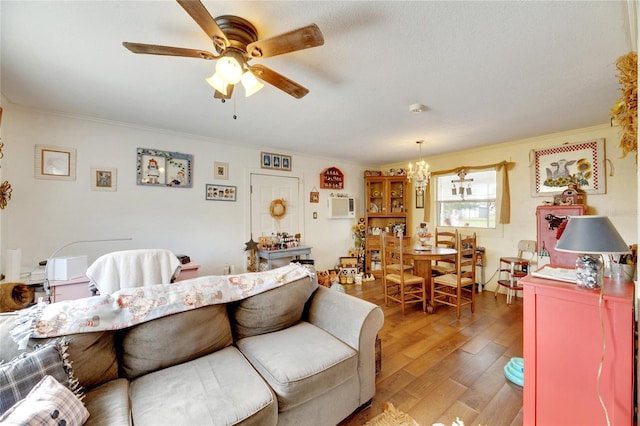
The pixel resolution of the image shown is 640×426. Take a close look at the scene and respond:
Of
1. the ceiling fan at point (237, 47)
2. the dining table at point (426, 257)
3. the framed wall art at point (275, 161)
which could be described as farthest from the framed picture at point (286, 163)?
the ceiling fan at point (237, 47)

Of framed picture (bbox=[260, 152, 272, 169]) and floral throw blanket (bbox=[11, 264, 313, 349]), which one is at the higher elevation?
framed picture (bbox=[260, 152, 272, 169])

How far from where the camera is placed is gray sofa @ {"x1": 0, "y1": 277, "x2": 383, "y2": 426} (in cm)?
112

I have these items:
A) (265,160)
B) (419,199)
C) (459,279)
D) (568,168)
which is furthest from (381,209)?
(568,168)

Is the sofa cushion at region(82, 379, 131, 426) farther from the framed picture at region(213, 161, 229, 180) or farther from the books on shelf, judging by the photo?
the framed picture at region(213, 161, 229, 180)

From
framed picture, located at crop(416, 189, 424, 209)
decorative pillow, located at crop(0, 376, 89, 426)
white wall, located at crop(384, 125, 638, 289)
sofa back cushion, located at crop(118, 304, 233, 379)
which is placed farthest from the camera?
framed picture, located at crop(416, 189, 424, 209)

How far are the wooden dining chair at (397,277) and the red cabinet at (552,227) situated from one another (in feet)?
5.69

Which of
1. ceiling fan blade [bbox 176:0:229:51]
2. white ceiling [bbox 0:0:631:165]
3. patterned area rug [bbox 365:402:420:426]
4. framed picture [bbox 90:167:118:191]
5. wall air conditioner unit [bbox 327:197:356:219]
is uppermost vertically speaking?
white ceiling [bbox 0:0:631:165]

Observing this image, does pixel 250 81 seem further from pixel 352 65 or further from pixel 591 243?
pixel 591 243

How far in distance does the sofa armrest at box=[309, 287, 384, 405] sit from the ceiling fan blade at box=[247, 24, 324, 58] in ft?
5.26

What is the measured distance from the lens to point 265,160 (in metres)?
4.19

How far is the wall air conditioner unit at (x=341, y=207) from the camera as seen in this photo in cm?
505

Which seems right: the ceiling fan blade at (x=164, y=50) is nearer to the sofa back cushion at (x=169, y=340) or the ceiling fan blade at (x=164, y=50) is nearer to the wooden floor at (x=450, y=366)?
the sofa back cushion at (x=169, y=340)

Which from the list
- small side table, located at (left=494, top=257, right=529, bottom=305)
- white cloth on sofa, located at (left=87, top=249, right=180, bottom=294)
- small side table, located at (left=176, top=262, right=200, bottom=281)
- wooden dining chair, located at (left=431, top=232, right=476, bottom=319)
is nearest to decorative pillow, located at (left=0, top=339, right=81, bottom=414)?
white cloth on sofa, located at (left=87, top=249, right=180, bottom=294)

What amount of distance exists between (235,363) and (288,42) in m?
1.78
